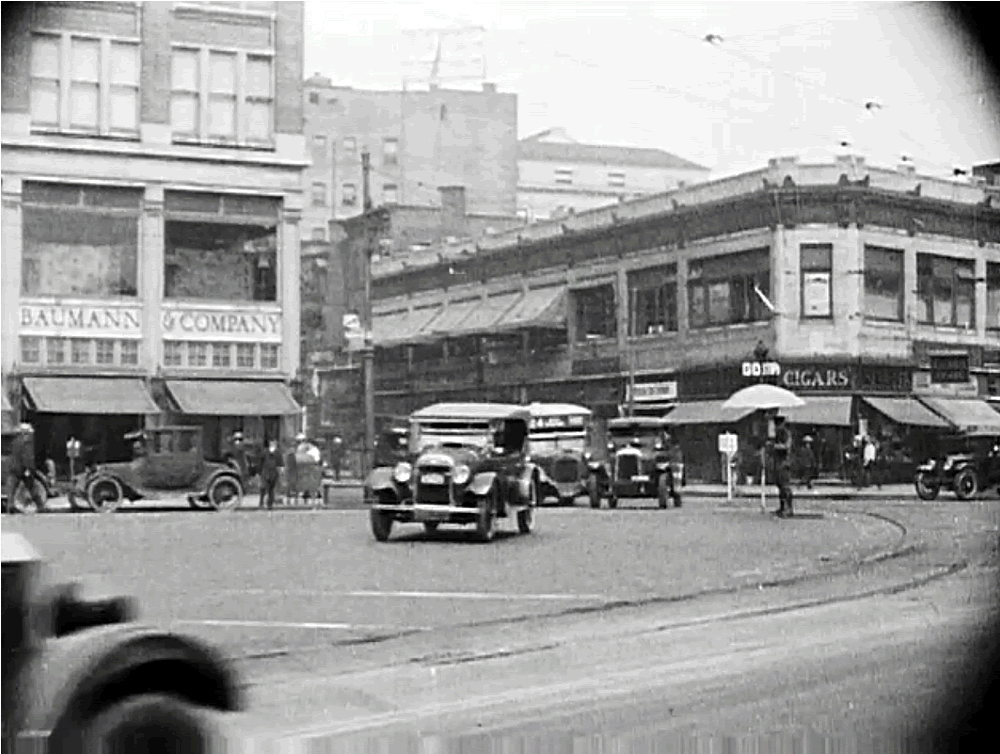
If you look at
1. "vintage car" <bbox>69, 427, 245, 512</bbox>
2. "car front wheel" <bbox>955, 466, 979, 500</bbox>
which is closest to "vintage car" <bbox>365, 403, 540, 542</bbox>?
"vintage car" <bbox>69, 427, 245, 512</bbox>

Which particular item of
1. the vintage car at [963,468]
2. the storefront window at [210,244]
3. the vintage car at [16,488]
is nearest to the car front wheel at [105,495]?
the vintage car at [16,488]

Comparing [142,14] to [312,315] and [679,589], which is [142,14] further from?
[679,589]

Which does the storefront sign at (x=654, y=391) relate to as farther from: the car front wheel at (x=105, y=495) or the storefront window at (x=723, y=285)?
the car front wheel at (x=105, y=495)

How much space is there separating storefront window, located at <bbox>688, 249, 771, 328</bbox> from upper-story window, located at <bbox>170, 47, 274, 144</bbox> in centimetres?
119

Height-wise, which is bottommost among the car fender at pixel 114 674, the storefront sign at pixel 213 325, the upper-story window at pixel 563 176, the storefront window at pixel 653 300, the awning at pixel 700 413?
the car fender at pixel 114 674

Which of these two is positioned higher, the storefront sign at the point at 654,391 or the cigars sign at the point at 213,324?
the cigars sign at the point at 213,324

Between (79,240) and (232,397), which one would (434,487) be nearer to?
(232,397)

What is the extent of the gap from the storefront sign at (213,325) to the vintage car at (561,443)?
703 mm

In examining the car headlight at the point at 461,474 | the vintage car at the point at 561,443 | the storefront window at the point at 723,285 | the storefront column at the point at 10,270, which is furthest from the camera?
the storefront window at the point at 723,285

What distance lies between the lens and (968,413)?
14.1ft

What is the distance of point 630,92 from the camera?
4.16m

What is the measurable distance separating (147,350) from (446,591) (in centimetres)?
95

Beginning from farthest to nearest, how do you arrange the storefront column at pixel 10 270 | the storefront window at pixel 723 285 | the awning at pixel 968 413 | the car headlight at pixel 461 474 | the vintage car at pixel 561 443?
the awning at pixel 968 413 < the storefront window at pixel 723 285 < the vintage car at pixel 561 443 < the car headlight at pixel 461 474 < the storefront column at pixel 10 270

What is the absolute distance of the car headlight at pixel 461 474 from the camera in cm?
389
